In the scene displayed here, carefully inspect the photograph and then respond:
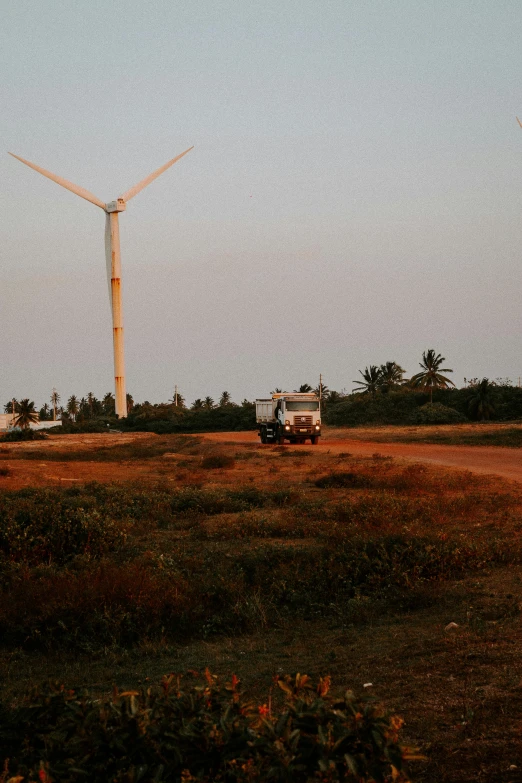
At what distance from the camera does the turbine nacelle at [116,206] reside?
7112 cm

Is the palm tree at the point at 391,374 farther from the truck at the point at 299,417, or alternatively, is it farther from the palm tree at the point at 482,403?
the truck at the point at 299,417

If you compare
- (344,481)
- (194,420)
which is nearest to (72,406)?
(194,420)

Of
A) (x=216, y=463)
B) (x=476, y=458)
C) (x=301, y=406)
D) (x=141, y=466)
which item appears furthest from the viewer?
(x=301, y=406)

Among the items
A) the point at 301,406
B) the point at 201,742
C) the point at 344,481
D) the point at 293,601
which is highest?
the point at 301,406

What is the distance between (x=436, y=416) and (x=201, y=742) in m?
79.9

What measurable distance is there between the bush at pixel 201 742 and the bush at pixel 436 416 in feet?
259

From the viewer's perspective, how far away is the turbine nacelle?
7112 centimetres

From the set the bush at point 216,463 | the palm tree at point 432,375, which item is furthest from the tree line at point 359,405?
the bush at point 216,463

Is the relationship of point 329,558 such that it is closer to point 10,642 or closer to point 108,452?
point 10,642

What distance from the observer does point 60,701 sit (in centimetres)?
480

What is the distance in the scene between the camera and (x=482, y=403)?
278 ft

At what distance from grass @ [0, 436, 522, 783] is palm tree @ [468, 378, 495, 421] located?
223ft

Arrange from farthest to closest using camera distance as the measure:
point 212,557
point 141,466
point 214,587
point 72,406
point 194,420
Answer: point 72,406
point 194,420
point 141,466
point 212,557
point 214,587

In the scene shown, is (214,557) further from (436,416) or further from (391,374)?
(391,374)
